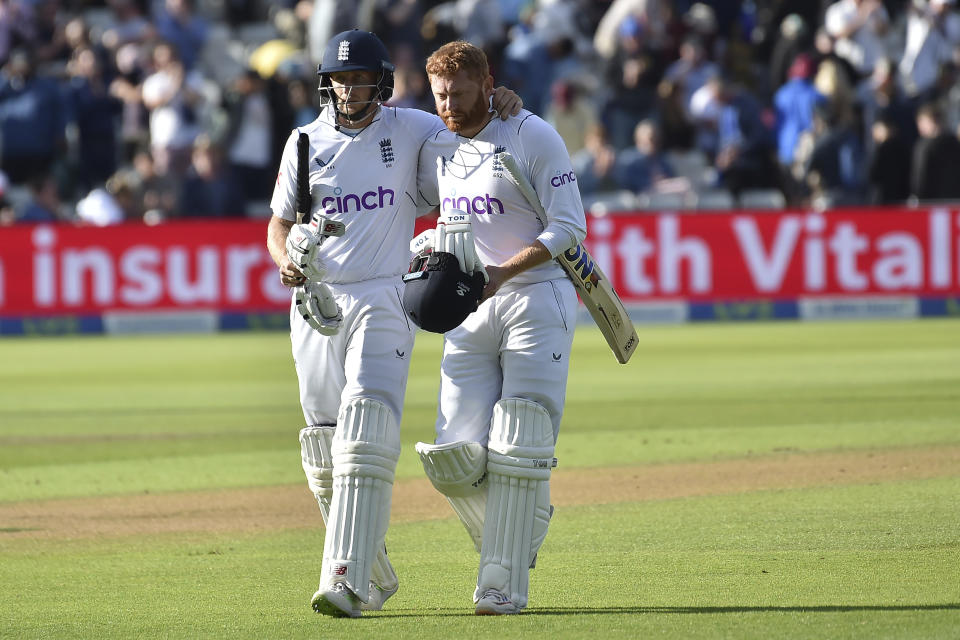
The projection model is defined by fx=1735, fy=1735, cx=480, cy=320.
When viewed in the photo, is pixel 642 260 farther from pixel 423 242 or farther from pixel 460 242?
pixel 460 242

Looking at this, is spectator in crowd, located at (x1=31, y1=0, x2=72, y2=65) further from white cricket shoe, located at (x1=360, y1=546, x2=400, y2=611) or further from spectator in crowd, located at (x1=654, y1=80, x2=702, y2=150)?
white cricket shoe, located at (x1=360, y1=546, x2=400, y2=611)

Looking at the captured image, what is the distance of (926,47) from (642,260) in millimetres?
5191

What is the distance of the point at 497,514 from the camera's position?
20.6 ft

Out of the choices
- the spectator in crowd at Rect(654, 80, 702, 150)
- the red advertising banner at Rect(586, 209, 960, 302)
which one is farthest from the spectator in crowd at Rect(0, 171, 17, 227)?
the spectator in crowd at Rect(654, 80, 702, 150)

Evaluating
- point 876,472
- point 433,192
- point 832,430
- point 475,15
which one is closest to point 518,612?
point 433,192

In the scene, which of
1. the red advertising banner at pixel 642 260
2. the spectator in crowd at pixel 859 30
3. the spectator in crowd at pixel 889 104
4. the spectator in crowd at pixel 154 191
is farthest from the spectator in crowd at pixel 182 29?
the spectator in crowd at pixel 889 104

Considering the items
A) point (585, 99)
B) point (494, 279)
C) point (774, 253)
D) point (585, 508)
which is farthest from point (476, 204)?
point (585, 99)

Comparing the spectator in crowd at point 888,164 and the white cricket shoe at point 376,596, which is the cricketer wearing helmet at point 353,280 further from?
the spectator in crowd at point 888,164

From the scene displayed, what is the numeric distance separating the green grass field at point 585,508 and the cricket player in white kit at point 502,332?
0.40 m

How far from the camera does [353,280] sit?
21.2 ft

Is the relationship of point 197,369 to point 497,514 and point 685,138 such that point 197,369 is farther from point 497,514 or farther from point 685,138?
point 497,514

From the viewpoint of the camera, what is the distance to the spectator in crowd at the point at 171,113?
21.3 m

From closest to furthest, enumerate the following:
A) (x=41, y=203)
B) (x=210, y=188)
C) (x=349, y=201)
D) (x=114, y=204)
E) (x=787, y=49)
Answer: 1. (x=349, y=201)
2. (x=41, y=203)
3. (x=210, y=188)
4. (x=114, y=204)
5. (x=787, y=49)

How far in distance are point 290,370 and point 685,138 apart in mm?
6879
